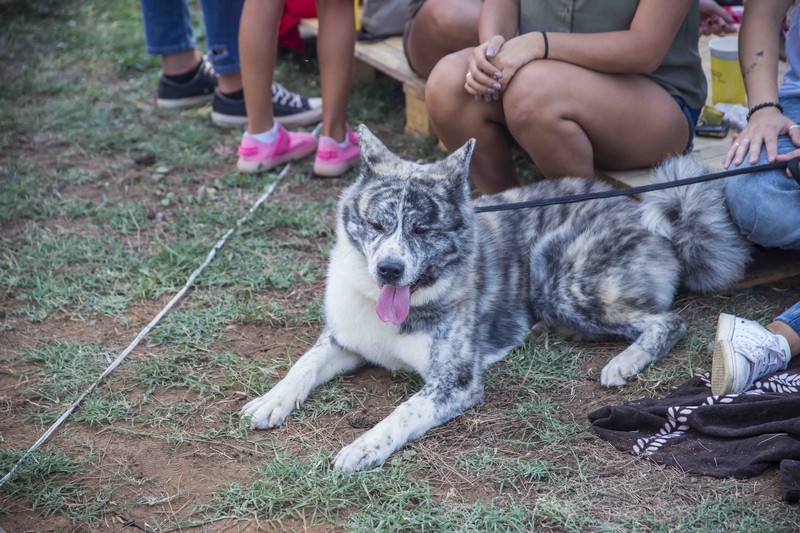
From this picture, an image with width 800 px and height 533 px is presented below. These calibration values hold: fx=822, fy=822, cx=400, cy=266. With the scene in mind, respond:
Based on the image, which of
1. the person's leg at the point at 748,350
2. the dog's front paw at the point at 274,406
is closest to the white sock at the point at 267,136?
the dog's front paw at the point at 274,406

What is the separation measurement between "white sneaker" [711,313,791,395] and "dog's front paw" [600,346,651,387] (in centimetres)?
28

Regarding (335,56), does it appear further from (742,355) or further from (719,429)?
(719,429)

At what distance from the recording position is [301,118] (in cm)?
536

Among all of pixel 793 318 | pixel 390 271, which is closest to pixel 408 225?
pixel 390 271

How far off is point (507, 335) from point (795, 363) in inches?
40.8

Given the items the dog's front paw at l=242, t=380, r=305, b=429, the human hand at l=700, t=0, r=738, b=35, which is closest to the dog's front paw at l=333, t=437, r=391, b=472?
the dog's front paw at l=242, t=380, r=305, b=429

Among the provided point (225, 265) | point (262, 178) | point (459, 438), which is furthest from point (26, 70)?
point (459, 438)

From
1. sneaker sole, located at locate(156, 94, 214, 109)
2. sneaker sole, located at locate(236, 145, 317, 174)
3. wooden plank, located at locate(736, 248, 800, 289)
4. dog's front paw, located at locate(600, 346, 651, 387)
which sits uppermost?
wooden plank, located at locate(736, 248, 800, 289)

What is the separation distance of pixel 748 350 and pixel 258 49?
2.90m

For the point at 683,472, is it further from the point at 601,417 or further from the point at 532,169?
the point at 532,169

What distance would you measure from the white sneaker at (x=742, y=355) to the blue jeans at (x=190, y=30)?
344 centimetres

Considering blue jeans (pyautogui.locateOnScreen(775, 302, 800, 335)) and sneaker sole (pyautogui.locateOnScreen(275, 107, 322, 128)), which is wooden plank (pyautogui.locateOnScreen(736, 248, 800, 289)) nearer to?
blue jeans (pyautogui.locateOnScreen(775, 302, 800, 335))

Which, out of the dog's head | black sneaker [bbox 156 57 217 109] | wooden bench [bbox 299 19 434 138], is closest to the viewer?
the dog's head

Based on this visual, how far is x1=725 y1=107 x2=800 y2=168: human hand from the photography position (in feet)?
10.1
